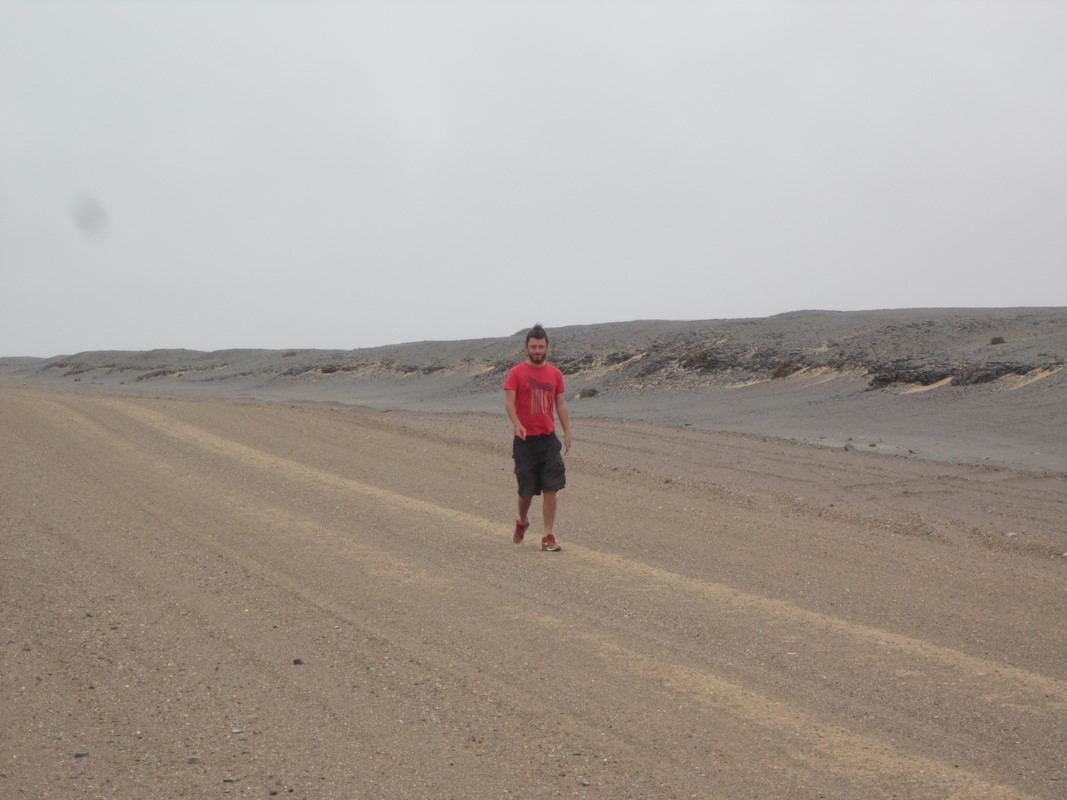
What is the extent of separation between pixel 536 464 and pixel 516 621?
2831 millimetres

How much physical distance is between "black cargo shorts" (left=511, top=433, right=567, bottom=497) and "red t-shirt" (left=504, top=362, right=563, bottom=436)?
9 centimetres

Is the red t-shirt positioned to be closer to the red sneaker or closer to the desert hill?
the red sneaker


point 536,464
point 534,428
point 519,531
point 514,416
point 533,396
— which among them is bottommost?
point 519,531

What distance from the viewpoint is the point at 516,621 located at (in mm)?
6938

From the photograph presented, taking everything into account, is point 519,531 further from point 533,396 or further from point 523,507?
point 533,396

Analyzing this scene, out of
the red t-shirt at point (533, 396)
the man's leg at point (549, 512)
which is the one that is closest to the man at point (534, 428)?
the red t-shirt at point (533, 396)

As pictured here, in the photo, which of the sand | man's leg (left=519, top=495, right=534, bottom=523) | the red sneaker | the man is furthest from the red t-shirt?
the sand

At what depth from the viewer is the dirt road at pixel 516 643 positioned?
15.6ft

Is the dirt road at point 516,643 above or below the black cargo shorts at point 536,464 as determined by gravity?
below

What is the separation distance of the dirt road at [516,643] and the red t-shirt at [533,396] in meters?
1.01

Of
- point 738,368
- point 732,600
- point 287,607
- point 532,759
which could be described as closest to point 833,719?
point 532,759

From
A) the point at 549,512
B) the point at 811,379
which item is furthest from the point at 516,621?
the point at 811,379

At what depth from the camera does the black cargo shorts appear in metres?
9.61

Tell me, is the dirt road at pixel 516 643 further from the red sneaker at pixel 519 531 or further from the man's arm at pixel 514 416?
the man's arm at pixel 514 416
